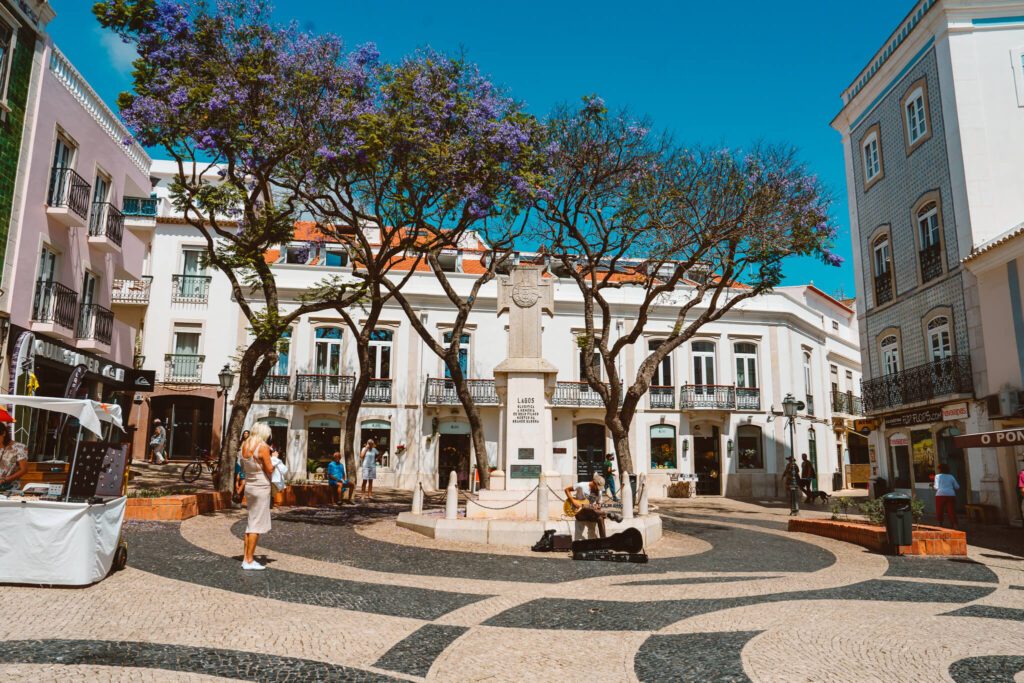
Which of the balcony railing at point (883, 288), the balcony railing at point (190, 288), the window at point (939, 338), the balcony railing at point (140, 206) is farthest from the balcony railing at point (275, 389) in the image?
the window at point (939, 338)

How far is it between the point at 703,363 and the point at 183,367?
21260 millimetres

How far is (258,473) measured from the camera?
26.4ft

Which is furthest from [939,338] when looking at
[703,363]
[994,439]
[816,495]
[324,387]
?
[324,387]

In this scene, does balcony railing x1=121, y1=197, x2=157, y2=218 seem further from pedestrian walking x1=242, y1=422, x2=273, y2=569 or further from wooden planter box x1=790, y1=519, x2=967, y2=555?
wooden planter box x1=790, y1=519, x2=967, y2=555

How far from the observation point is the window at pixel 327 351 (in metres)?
28.3

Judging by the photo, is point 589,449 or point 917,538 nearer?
point 917,538

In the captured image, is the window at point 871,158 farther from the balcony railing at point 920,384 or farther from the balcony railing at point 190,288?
the balcony railing at point 190,288

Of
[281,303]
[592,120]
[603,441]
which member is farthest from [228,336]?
[592,120]

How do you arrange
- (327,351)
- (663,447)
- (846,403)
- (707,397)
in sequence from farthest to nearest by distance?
(846,403), (707,397), (663,447), (327,351)

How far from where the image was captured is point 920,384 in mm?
19469

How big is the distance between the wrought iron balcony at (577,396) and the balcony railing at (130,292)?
641 inches

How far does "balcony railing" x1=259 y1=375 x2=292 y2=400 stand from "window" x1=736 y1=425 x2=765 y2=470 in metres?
18.2

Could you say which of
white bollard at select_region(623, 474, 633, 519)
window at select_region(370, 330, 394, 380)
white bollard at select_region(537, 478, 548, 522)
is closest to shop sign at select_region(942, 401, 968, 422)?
white bollard at select_region(623, 474, 633, 519)

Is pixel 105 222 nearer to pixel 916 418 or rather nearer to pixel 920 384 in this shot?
pixel 920 384
